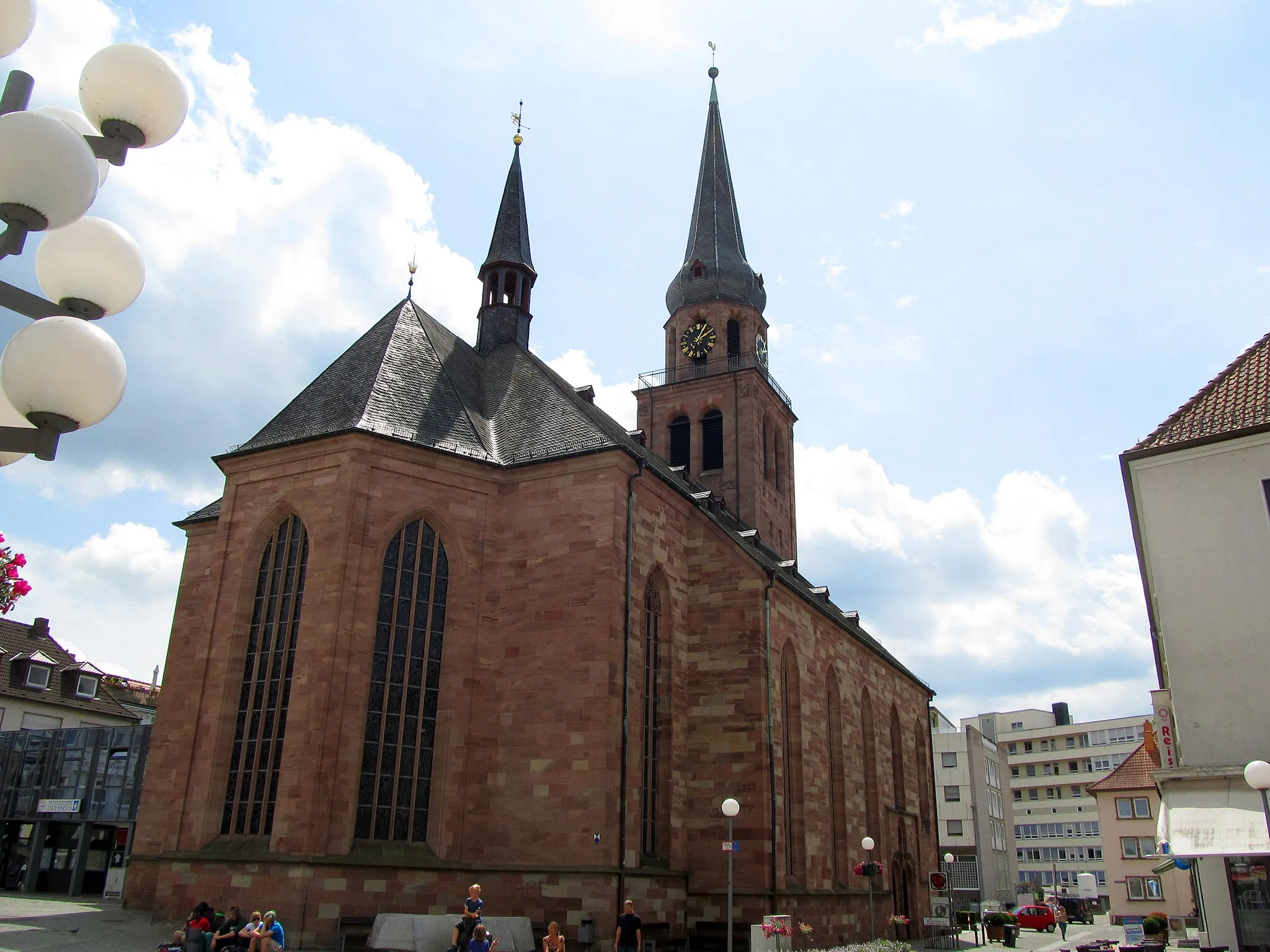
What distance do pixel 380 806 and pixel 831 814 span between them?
16.0 metres

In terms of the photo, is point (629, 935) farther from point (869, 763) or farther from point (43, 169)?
point (869, 763)

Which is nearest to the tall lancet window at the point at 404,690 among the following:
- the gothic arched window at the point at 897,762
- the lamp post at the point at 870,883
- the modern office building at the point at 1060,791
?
the lamp post at the point at 870,883

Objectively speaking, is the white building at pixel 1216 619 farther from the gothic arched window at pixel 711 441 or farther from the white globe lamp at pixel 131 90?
the gothic arched window at pixel 711 441

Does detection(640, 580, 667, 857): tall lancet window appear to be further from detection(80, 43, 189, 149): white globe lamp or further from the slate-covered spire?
the slate-covered spire

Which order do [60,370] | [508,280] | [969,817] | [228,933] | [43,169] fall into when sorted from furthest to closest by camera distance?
[969,817] < [508,280] < [228,933] < [60,370] < [43,169]

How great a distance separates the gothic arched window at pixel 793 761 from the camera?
2727 cm

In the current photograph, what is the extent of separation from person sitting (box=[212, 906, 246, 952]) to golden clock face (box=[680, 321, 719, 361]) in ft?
101

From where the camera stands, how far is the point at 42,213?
4254 mm

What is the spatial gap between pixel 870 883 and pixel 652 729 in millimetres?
9512

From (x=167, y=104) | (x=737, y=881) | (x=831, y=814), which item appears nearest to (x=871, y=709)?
(x=831, y=814)

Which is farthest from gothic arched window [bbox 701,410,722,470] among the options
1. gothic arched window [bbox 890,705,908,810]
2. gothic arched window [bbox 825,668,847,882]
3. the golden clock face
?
gothic arched window [bbox 890,705,908,810]

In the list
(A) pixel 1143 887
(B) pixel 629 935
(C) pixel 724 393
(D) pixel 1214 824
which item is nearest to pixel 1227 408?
(D) pixel 1214 824

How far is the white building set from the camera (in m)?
15.0

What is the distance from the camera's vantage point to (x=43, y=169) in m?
4.19
